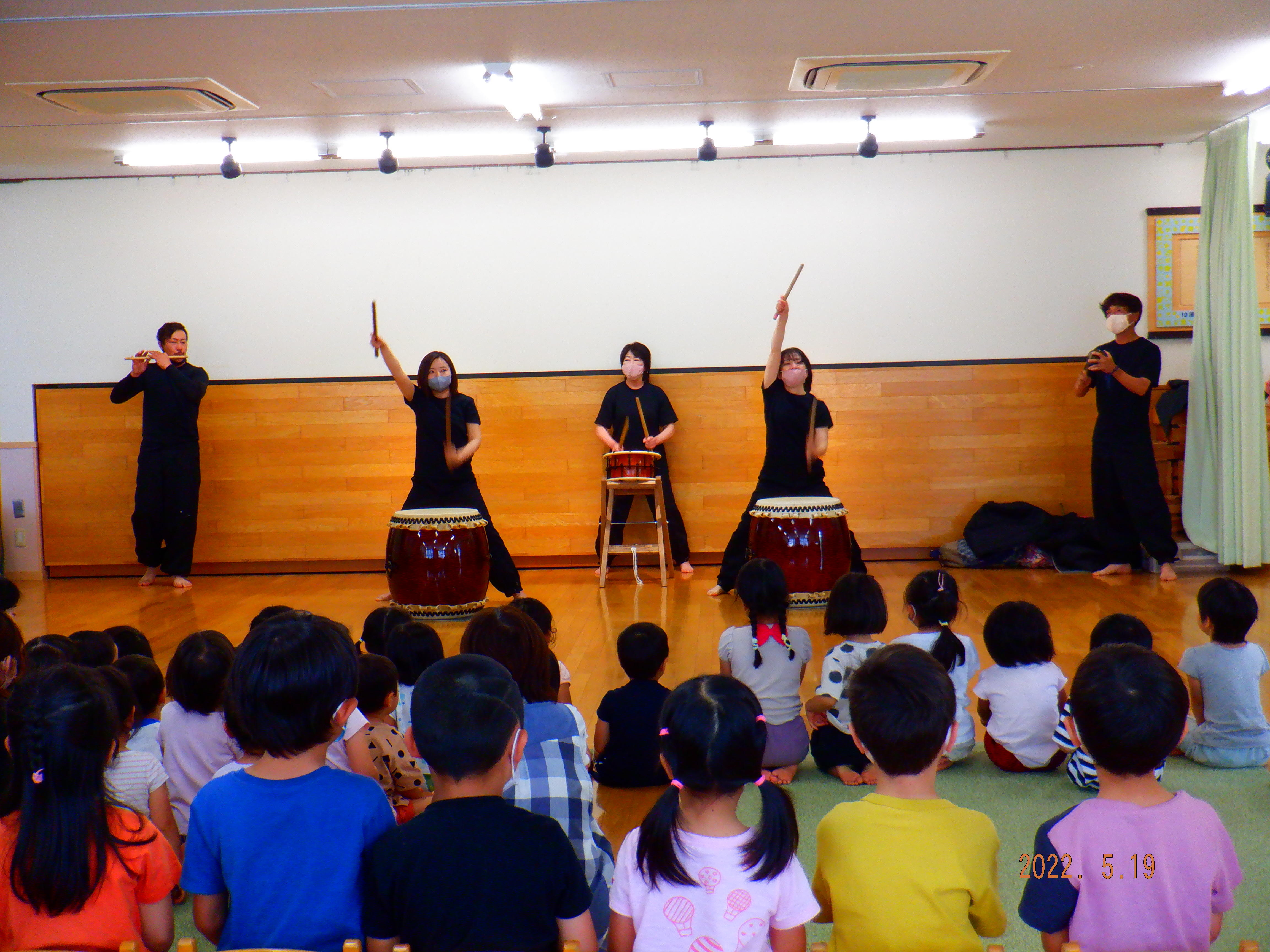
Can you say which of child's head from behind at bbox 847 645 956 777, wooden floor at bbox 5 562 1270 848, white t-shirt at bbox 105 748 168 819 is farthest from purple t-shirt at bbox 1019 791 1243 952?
wooden floor at bbox 5 562 1270 848

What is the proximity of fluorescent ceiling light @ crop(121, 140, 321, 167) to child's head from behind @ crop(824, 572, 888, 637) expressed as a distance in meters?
4.36

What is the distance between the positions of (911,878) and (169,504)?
19.6 ft

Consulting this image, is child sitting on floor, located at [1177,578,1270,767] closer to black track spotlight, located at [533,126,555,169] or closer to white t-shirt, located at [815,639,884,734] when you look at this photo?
white t-shirt, located at [815,639,884,734]

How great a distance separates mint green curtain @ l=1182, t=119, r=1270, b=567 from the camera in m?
5.55

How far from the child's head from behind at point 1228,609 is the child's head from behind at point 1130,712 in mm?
1359

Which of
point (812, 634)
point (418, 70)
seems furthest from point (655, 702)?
point (418, 70)

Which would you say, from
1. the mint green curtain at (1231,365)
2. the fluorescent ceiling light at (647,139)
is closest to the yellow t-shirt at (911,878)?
the fluorescent ceiling light at (647,139)

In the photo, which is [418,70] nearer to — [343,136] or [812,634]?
[343,136]

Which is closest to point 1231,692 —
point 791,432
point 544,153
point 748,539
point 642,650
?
point 642,650

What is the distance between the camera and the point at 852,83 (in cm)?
485

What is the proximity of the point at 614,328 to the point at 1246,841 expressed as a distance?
15.6 feet

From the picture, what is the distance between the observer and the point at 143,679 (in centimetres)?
242

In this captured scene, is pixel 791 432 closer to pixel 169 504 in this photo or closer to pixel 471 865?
pixel 169 504

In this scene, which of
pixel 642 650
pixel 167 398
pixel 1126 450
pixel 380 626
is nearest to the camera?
pixel 642 650
